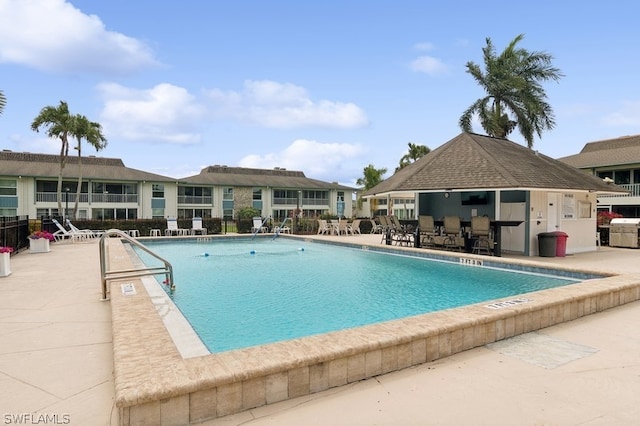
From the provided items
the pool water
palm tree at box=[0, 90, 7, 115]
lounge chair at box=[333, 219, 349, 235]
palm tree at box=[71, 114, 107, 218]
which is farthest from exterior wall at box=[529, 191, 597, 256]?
palm tree at box=[71, 114, 107, 218]

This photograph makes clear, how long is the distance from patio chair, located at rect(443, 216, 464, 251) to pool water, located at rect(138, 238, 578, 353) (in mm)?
1656

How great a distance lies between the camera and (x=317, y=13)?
16.4 metres

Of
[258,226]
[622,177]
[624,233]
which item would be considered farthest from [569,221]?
[622,177]

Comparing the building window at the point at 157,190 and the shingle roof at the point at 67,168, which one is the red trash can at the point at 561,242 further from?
the building window at the point at 157,190

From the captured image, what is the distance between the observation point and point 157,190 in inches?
1431

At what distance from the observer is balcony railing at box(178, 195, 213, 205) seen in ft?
124

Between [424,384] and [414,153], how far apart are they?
127 ft

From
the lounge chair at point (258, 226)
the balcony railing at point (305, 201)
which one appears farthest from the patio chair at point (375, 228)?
the balcony railing at point (305, 201)

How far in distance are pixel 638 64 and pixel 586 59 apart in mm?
4127

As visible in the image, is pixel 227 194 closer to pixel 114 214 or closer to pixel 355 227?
pixel 114 214

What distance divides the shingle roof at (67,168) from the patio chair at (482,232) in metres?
29.5

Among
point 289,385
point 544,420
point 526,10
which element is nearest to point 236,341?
point 289,385

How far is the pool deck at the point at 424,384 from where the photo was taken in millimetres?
2801

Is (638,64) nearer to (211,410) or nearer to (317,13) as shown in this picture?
(317,13)
